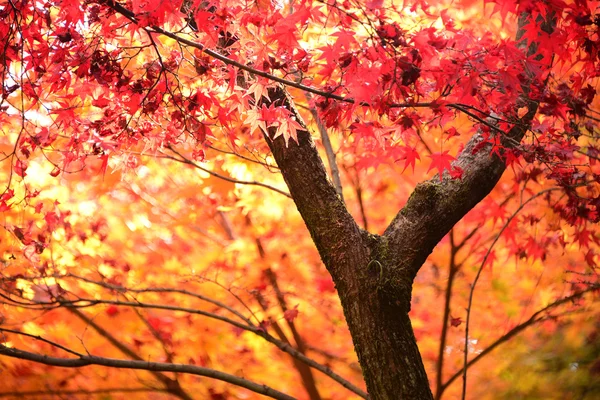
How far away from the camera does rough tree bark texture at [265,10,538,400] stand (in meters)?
3.15

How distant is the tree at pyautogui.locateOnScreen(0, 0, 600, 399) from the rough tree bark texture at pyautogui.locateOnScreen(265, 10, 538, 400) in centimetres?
1

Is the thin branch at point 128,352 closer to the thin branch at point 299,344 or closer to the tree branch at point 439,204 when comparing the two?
the thin branch at point 299,344

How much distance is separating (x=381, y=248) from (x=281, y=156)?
782 mm

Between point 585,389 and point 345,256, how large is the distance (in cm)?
422

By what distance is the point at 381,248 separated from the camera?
11.0ft

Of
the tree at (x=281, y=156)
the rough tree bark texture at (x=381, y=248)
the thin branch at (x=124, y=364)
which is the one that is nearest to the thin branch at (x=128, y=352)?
the tree at (x=281, y=156)

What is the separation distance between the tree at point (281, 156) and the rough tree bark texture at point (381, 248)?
0.01 meters

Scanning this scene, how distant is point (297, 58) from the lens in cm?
306

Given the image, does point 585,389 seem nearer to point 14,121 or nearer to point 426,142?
point 426,142

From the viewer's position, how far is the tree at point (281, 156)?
113 inches

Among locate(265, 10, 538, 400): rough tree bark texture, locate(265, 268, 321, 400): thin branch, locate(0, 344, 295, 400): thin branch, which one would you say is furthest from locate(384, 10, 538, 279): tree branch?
locate(265, 268, 321, 400): thin branch

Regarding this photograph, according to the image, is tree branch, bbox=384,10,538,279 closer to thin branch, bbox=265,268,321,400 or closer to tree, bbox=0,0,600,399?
tree, bbox=0,0,600,399

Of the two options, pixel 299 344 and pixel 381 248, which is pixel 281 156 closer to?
pixel 381 248

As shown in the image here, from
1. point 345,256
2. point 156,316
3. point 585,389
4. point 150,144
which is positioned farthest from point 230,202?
point 585,389
